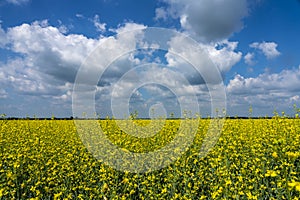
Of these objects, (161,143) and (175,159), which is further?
(161,143)

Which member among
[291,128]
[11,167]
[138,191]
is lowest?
[138,191]

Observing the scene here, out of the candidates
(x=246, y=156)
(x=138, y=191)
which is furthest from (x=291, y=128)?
(x=138, y=191)

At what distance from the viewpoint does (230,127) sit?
1109 centimetres

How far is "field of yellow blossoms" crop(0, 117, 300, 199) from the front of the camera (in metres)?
5.45

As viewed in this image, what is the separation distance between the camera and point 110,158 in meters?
7.38

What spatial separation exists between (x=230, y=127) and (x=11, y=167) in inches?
294

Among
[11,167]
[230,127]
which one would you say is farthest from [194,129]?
[11,167]

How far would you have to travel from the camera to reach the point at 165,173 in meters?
7.07

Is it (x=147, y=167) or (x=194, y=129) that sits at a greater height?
(x=194, y=129)

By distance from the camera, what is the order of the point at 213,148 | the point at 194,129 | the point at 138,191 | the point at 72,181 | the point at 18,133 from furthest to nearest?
the point at 18,133, the point at 194,129, the point at 213,148, the point at 72,181, the point at 138,191

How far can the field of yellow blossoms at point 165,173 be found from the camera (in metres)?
5.45

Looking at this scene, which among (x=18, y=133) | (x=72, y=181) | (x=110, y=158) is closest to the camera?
(x=72, y=181)

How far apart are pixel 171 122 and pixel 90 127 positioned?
3.80 metres

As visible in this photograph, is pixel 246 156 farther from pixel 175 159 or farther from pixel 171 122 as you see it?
pixel 171 122
